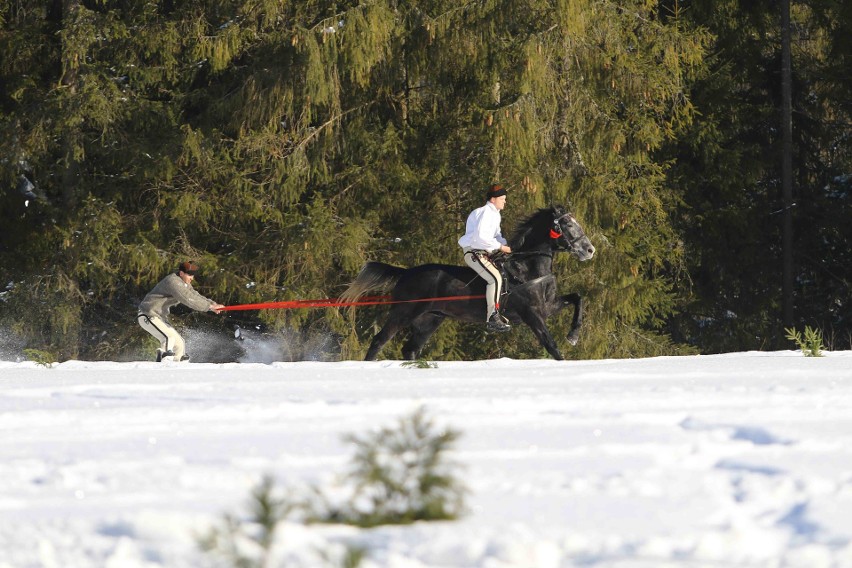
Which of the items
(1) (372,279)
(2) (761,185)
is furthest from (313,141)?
(2) (761,185)

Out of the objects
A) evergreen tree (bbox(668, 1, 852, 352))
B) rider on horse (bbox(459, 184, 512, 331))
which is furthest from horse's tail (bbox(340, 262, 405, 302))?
evergreen tree (bbox(668, 1, 852, 352))

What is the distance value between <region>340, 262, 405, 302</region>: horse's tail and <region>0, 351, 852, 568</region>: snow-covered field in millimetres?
6273

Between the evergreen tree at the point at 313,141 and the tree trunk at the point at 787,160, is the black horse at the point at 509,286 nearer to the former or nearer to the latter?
the evergreen tree at the point at 313,141

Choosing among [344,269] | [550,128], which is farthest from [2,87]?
[550,128]

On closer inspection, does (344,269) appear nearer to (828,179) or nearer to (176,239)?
(176,239)

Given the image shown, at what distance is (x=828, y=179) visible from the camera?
30234mm

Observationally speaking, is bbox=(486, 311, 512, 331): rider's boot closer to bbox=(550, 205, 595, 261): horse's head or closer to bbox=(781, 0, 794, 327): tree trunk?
bbox=(550, 205, 595, 261): horse's head

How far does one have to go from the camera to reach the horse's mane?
1548 centimetres

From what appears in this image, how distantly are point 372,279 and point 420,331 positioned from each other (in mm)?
788

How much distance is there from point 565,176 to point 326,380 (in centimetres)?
1303

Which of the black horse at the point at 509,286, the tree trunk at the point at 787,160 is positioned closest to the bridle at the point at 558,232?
the black horse at the point at 509,286

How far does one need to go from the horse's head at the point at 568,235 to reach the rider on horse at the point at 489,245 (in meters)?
0.55

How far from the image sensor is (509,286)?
611 inches

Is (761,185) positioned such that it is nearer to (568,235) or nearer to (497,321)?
(568,235)
